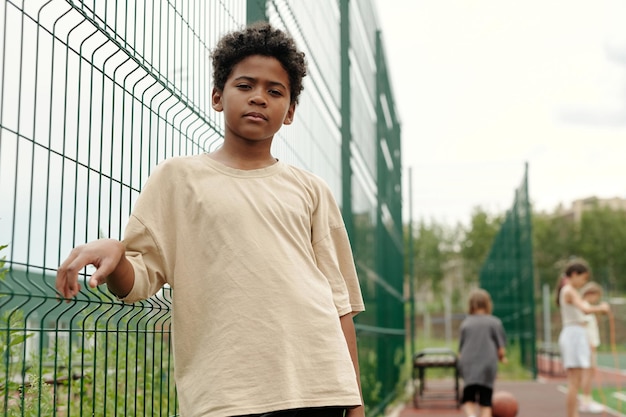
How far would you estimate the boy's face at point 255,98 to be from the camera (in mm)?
2184

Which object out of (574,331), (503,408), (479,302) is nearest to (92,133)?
(479,302)

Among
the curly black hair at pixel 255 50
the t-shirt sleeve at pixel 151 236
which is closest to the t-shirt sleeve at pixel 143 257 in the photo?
the t-shirt sleeve at pixel 151 236

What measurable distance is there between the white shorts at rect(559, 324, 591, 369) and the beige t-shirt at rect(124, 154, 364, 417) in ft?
26.4

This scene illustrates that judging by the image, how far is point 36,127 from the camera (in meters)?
1.94

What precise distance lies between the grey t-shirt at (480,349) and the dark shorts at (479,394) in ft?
0.23

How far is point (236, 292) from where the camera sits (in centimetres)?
205

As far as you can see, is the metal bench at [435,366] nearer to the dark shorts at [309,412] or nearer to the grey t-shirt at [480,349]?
the grey t-shirt at [480,349]

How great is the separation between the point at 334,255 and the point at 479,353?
23.1ft

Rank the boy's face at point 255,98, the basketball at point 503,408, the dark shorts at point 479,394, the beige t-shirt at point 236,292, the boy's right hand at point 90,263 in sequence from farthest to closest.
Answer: the basketball at point 503,408, the dark shorts at point 479,394, the boy's face at point 255,98, the beige t-shirt at point 236,292, the boy's right hand at point 90,263

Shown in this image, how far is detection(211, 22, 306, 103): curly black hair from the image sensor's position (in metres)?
2.27

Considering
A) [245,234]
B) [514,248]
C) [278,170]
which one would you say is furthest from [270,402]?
[514,248]

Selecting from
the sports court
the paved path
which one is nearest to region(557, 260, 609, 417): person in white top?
the paved path

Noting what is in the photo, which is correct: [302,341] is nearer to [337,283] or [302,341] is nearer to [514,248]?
[337,283]

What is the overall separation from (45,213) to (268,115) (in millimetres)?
567
